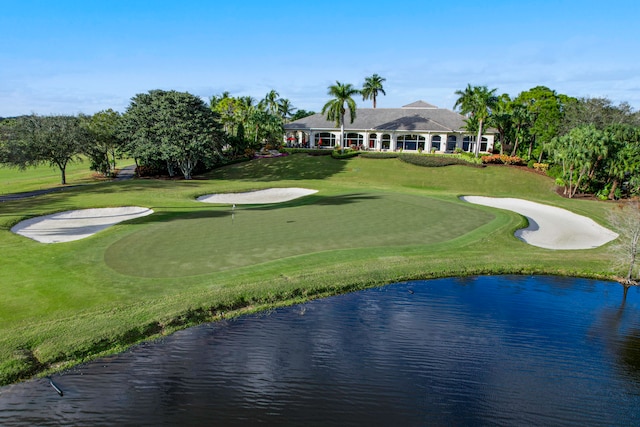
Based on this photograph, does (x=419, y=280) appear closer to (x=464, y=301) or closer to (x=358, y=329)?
(x=464, y=301)

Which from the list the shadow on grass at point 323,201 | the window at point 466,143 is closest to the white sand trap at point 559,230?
the shadow on grass at point 323,201

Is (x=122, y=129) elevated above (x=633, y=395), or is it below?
above

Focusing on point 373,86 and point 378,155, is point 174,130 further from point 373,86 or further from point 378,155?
point 373,86

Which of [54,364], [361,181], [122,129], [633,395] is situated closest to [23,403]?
[54,364]

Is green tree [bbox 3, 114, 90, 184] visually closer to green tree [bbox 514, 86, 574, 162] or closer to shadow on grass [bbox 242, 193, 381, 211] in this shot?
shadow on grass [bbox 242, 193, 381, 211]

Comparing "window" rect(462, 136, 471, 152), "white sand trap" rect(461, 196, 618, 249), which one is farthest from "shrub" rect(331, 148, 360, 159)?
"white sand trap" rect(461, 196, 618, 249)

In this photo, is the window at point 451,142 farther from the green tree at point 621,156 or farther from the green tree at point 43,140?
the green tree at point 43,140

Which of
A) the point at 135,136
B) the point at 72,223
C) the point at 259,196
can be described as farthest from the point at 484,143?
the point at 72,223
